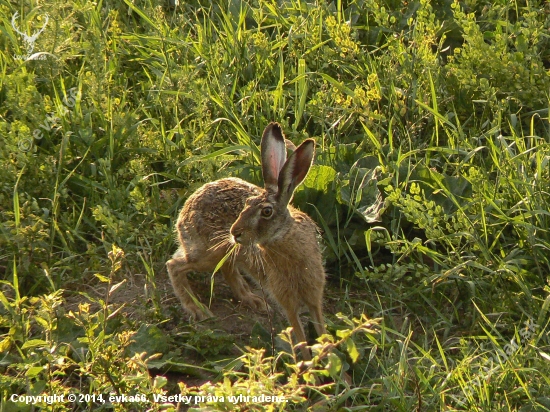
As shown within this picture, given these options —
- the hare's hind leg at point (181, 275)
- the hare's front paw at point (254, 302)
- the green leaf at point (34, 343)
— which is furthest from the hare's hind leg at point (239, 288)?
the green leaf at point (34, 343)

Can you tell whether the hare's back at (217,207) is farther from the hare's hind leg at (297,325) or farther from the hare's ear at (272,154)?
the hare's hind leg at (297,325)

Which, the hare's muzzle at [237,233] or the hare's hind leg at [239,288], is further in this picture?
the hare's hind leg at [239,288]

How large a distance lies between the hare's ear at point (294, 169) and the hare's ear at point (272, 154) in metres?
0.07

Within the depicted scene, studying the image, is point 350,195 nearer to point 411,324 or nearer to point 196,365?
point 411,324

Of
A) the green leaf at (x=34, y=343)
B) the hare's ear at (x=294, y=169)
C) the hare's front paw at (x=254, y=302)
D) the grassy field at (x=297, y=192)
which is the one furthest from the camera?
the hare's front paw at (x=254, y=302)

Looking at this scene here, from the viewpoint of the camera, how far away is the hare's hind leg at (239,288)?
17.7ft

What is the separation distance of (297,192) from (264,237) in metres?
0.68

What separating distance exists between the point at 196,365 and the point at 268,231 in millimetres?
741

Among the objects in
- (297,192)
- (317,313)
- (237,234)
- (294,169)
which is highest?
(294,169)

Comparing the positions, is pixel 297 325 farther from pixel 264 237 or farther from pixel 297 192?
pixel 297 192

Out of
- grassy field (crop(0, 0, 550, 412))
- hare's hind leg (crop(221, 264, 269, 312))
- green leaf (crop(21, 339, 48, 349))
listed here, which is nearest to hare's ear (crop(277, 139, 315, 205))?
grassy field (crop(0, 0, 550, 412))

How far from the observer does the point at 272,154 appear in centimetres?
501

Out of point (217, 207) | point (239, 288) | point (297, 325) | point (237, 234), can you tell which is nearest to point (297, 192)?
point (217, 207)

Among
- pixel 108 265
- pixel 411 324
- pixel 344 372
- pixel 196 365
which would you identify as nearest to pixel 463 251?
pixel 411 324
